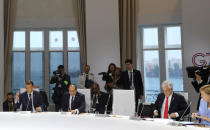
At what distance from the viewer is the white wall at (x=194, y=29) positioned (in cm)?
822

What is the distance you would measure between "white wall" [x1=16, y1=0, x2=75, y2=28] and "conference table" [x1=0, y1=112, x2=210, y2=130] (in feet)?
18.9

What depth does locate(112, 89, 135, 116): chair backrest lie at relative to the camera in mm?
5660

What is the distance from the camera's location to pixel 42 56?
1021 cm

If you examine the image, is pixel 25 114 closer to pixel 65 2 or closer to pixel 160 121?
pixel 160 121

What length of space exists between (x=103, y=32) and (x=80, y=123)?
5.42 metres

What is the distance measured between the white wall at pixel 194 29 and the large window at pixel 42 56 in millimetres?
3689

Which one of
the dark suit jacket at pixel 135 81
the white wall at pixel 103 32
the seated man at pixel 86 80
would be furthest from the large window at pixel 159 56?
the dark suit jacket at pixel 135 81

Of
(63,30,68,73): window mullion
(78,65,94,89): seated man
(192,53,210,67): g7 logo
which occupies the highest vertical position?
(63,30,68,73): window mullion

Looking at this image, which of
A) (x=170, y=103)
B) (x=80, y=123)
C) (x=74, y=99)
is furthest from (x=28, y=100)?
(x=170, y=103)

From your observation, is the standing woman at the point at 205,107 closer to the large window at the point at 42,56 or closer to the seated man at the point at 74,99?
the seated man at the point at 74,99

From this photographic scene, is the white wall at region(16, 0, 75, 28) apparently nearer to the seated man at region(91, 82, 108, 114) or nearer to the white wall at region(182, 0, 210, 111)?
the white wall at region(182, 0, 210, 111)

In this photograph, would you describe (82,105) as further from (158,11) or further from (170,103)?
(158,11)

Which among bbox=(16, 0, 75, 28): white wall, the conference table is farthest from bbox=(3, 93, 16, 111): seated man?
bbox=(16, 0, 75, 28): white wall

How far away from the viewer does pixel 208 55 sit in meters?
8.20
